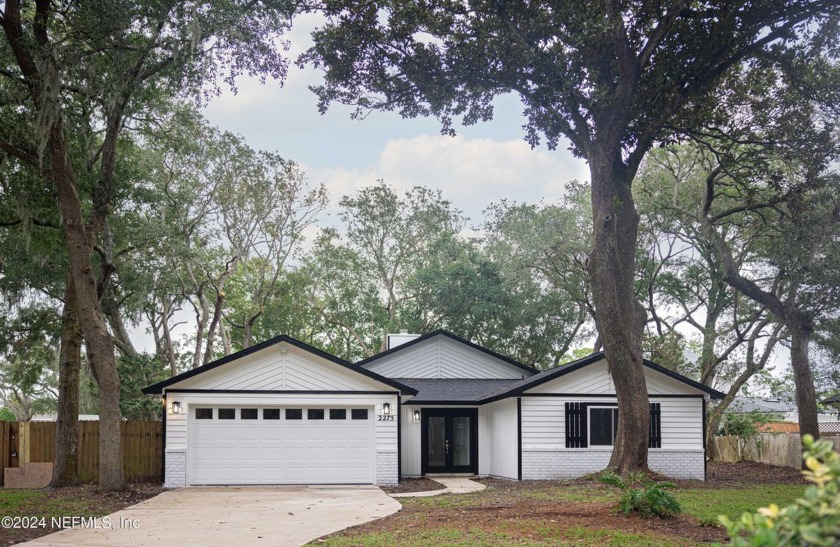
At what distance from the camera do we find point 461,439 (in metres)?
23.6

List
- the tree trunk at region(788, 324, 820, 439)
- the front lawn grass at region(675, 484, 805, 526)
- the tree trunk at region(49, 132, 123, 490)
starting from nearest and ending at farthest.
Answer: the front lawn grass at region(675, 484, 805, 526) → the tree trunk at region(49, 132, 123, 490) → the tree trunk at region(788, 324, 820, 439)

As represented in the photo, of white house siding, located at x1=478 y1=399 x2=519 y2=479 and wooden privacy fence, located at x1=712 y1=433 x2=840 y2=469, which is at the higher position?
white house siding, located at x1=478 y1=399 x2=519 y2=479

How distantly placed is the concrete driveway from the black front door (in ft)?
17.1

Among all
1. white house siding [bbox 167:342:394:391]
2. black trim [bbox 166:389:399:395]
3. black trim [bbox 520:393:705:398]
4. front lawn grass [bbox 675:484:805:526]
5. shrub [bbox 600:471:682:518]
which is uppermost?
white house siding [bbox 167:342:394:391]

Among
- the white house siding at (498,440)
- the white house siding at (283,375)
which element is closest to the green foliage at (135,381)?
the white house siding at (283,375)

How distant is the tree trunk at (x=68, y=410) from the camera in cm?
1783

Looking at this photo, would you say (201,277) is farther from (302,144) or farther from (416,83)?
(416,83)

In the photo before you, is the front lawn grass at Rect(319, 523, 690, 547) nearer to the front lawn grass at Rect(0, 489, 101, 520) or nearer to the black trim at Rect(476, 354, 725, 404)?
the front lawn grass at Rect(0, 489, 101, 520)

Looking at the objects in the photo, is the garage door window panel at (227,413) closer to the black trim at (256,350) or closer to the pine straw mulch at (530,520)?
the black trim at (256,350)

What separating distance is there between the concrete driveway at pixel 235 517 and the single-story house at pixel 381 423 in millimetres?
1436

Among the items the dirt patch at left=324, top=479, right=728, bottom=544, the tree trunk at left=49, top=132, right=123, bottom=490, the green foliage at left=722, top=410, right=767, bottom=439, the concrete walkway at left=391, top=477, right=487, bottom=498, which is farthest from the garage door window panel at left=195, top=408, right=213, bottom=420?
the green foliage at left=722, top=410, right=767, bottom=439

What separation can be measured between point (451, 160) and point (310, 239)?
1148 cm

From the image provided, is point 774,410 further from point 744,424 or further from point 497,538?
point 497,538

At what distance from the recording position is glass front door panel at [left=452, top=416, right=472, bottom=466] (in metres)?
23.5
